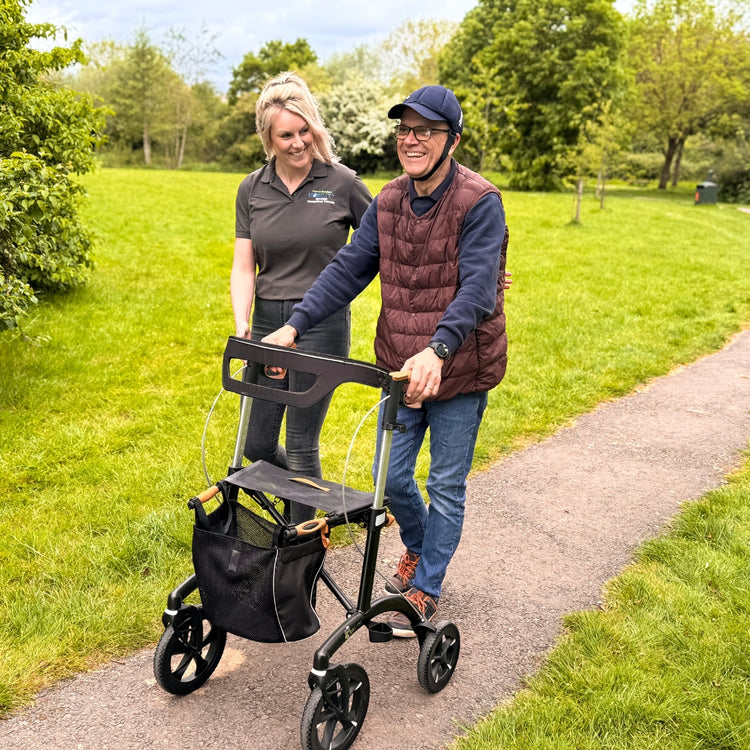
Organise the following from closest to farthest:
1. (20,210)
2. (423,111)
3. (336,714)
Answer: (336,714), (423,111), (20,210)

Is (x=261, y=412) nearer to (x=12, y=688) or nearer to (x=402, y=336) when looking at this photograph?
(x=402, y=336)

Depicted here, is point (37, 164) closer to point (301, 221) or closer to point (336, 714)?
point (301, 221)

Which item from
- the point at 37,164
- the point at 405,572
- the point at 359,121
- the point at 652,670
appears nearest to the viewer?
the point at 652,670

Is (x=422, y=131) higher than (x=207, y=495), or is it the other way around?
(x=422, y=131)

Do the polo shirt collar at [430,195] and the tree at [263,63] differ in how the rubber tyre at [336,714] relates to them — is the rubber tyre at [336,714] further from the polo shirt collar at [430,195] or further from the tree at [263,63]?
the tree at [263,63]

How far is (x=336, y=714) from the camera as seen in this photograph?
277cm

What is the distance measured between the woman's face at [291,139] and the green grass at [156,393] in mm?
2055

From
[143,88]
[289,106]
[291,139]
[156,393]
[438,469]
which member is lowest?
[156,393]

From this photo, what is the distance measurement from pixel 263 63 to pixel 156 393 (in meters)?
62.9

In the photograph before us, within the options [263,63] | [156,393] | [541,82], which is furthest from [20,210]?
[263,63]

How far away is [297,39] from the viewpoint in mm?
65812

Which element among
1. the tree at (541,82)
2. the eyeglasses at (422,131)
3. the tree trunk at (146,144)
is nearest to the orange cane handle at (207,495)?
the eyeglasses at (422,131)

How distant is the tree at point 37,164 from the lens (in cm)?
604

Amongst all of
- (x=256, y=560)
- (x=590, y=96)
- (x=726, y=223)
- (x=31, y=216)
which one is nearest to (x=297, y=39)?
(x=590, y=96)
